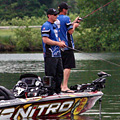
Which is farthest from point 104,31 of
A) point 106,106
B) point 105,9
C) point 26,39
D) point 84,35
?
point 106,106

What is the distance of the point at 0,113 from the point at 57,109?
118cm

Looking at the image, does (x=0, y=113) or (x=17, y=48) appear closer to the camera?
(x=0, y=113)

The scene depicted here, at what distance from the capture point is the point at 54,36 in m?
10.1

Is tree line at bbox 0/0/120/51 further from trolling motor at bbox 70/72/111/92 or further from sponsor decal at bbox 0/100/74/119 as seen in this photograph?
sponsor decal at bbox 0/100/74/119

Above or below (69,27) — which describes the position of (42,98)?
below

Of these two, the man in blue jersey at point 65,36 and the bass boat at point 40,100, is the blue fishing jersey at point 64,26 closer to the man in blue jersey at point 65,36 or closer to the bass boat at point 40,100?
the man in blue jersey at point 65,36

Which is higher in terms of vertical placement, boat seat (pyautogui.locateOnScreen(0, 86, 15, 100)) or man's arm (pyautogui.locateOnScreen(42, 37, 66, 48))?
man's arm (pyautogui.locateOnScreen(42, 37, 66, 48))

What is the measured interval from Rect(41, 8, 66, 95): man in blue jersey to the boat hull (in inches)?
16.6

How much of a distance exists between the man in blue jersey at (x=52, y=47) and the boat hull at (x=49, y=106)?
16.6 inches

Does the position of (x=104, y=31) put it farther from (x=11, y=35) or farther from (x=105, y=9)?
(x=11, y=35)

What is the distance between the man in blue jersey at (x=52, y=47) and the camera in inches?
392

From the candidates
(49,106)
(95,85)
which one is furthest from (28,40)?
(49,106)

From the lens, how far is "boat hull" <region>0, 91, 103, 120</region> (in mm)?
9094

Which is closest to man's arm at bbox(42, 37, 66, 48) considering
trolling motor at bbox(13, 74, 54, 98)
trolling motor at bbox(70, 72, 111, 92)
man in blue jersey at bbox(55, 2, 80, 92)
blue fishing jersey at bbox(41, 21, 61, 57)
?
blue fishing jersey at bbox(41, 21, 61, 57)
